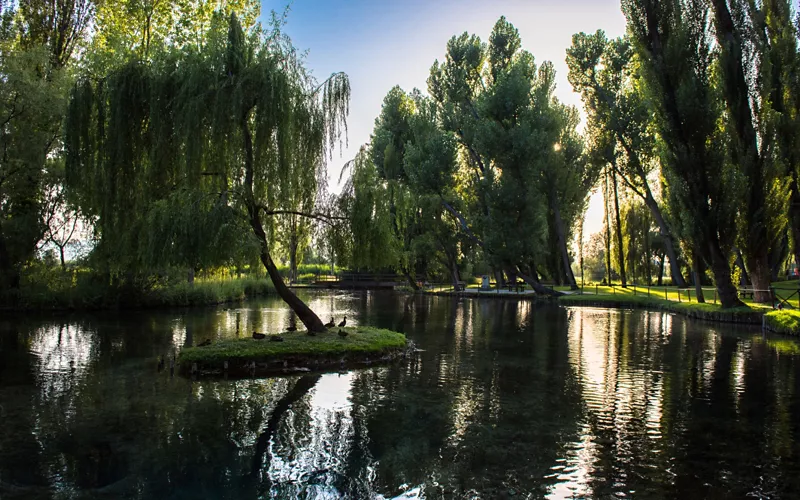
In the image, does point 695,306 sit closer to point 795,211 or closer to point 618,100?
point 795,211

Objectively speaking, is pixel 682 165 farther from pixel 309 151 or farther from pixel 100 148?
pixel 100 148

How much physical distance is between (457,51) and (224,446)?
3873 centimetres

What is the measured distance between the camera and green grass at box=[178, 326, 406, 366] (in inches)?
495

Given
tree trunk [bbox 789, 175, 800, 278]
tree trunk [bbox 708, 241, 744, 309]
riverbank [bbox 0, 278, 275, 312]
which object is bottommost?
riverbank [bbox 0, 278, 275, 312]

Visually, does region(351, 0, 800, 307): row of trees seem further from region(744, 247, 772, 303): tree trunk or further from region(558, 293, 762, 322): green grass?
region(558, 293, 762, 322): green grass

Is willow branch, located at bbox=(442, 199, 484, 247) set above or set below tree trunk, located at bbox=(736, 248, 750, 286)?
above

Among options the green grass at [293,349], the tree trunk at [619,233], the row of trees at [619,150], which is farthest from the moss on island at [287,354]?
the tree trunk at [619,233]

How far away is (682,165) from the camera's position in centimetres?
2356

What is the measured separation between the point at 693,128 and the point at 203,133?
20.7 m

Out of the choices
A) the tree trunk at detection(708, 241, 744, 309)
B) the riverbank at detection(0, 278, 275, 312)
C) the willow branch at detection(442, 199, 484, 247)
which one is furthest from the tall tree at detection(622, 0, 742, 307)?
the riverbank at detection(0, 278, 275, 312)

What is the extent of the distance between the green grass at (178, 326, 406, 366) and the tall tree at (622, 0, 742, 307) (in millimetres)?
16209

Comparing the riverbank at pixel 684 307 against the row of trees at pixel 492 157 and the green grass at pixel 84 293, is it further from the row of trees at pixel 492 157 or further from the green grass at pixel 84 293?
the green grass at pixel 84 293

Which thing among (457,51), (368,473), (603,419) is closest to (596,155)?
A: (457,51)

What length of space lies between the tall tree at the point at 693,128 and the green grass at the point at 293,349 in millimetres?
16209
